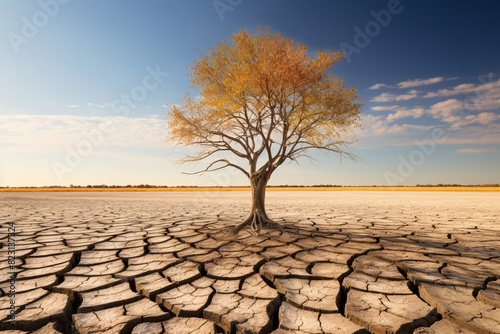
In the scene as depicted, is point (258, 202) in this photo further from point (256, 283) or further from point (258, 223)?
point (256, 283)

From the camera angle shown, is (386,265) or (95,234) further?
(95,234)

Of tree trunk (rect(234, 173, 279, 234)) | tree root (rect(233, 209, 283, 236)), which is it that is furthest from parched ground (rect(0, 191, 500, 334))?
tree trunk (rect(234, 173, 279, 234))

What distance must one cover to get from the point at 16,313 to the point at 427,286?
328 cm

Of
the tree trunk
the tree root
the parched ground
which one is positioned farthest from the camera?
the tree trunk

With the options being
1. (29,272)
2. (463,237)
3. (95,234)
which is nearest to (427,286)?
(463,237)

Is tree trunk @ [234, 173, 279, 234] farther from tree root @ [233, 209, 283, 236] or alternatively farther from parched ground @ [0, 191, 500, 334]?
parched ground @ [0, 191, 500, 334]

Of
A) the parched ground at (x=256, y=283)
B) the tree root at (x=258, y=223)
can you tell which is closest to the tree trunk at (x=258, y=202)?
the tree root at (x=258, y=223)

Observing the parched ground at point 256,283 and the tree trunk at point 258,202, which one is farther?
the tree trunk at point 258,202

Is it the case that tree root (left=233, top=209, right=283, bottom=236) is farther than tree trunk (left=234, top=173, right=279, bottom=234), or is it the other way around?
tree trunk (left=234, top=173, right=279, bottom=234)

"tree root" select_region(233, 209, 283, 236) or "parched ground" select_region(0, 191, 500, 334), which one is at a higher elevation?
"tree root" select_region(233, 209, 283, 236)

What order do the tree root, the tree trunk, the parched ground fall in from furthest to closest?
the tree trunk, the tree root, the parched ground

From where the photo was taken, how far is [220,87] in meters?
5.36

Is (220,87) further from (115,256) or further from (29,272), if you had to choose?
(29,272)

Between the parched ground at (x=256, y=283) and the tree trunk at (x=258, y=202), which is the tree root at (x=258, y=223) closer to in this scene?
the tree trunk at (x=258, y=202)
